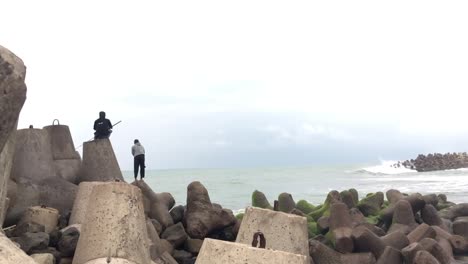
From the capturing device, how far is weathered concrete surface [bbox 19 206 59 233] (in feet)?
20.4

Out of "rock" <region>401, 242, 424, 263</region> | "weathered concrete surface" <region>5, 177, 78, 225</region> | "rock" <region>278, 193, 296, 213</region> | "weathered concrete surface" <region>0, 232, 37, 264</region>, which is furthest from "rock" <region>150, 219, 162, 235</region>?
"weathered concrete surface" <region>0, 232, 37, 264</region>

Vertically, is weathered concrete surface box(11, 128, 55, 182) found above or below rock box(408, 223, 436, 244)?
above

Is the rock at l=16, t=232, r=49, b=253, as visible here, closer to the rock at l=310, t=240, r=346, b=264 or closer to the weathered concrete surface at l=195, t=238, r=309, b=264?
the weathered concrete surface at l=195, t=238, r=309, b=264

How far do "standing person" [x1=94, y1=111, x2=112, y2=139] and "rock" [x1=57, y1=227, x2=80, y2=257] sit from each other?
3748 millimetres

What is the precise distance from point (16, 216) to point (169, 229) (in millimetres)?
1838

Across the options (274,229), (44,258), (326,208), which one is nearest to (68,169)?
(44,258)

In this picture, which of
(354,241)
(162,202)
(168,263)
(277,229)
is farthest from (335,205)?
(277,229)

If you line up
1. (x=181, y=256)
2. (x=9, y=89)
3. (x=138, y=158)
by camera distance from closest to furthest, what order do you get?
(x=9, y=89) → (x=181, y=256) → (x=138, y=158)

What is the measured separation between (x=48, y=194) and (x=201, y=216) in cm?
187

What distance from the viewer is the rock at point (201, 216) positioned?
7617 millimetres

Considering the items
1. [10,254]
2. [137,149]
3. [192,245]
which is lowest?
[192,245]

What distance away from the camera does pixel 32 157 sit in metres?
7.27

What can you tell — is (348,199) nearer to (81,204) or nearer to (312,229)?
(312,229)

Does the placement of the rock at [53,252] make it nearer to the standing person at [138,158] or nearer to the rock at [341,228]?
the rock at [341,228]
